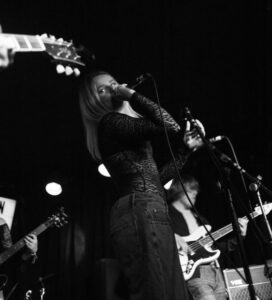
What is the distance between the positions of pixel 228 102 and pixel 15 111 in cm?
268

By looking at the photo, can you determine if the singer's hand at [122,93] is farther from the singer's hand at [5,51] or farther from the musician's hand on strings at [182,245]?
the musician's hand on strings at [182,245]

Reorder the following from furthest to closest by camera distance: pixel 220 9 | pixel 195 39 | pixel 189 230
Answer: pixel 189 230, pixel 195 39, pixel 220 9

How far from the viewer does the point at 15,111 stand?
14.3 ft

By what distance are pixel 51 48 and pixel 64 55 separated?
0.33ft

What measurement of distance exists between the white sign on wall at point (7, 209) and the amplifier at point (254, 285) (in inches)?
137

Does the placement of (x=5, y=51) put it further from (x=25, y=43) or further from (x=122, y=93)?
(x=122, y=93)

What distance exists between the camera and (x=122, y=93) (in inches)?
74.2

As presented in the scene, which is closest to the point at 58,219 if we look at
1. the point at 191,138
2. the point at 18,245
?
the point at 18,245

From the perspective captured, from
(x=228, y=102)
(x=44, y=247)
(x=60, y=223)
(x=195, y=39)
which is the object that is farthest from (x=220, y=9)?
(x=44, y=247)

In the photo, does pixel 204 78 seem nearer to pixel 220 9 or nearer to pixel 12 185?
pixel 220 9

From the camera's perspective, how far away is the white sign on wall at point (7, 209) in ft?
17.7

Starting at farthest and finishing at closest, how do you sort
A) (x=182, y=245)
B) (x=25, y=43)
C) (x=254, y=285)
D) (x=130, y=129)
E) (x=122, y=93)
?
(x=182, y=245), (x=254, y=285), (x=25, y=43), (x=122, y=93), (x=130, y=129)

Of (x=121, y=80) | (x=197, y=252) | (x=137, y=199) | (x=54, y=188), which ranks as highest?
(x=121, y=80)

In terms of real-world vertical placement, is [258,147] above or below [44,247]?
above
